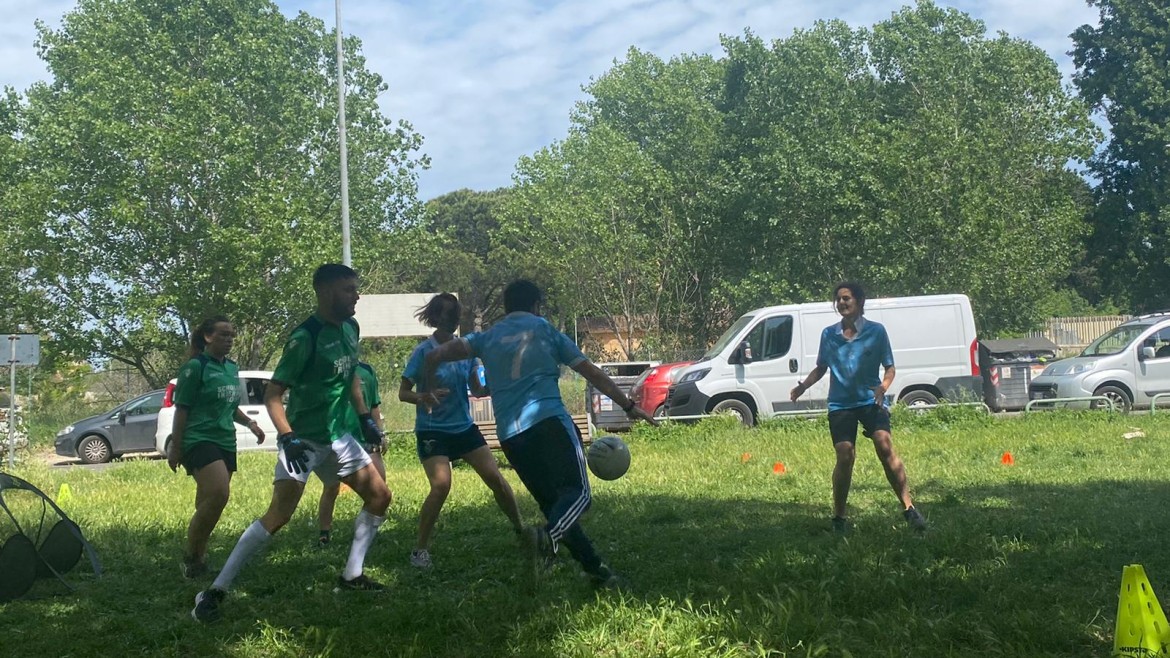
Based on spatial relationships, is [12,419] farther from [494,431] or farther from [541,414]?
[541,414]

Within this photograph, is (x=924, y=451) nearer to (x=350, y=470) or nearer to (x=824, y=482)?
(x=824, y=482)

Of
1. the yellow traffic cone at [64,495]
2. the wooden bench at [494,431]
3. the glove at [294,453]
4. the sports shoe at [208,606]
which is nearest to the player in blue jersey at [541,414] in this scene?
the glove at [294,453]

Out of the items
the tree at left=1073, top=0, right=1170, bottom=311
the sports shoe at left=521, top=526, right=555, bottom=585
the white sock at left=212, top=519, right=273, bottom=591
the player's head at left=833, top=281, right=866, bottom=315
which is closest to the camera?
the sports shoe at left=521, top=526, right=555, bottom=585

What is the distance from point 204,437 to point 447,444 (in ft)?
4.72

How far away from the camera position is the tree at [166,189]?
2598 centimetres

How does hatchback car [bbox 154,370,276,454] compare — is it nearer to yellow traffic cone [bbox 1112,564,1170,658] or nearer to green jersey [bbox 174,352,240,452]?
green jersey [bbox 174,352,240,452]

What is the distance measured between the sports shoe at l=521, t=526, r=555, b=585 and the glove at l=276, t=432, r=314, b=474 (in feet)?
3.83

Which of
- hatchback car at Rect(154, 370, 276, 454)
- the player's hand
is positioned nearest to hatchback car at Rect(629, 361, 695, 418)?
hatchback car at Rect(154, 370, 276, 454)

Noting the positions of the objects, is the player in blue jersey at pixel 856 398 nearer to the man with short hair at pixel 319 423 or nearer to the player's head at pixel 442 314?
the player's head at pixel 442 314

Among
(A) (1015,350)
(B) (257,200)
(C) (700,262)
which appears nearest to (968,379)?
(A) (1015,350)

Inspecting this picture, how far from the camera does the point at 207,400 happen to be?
21.3 ft

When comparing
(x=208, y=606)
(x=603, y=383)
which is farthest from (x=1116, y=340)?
(x=208, y=606)

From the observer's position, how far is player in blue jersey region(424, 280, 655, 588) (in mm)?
5289

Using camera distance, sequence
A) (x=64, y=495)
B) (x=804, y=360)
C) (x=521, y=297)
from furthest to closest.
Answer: (x=804, y=360) → (x=64, y=495) → (x=521, y=297)
